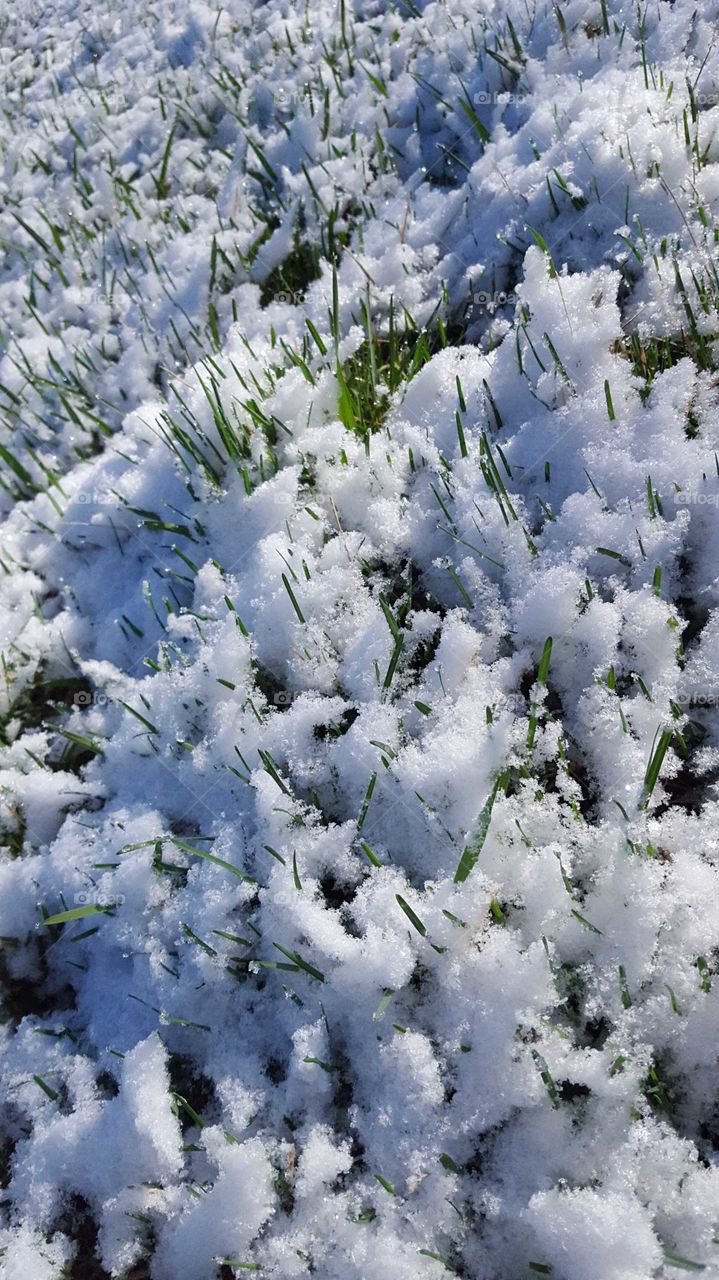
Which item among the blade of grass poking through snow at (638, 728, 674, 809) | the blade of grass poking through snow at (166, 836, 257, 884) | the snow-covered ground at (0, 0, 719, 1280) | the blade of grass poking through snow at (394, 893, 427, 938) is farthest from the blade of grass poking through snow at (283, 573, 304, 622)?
the blade of grass poking through snow at (638, 728, 674, 809)

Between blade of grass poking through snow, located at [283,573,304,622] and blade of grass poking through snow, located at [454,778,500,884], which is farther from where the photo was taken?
blade of grass poking through snow, located at [283,573,304,622]

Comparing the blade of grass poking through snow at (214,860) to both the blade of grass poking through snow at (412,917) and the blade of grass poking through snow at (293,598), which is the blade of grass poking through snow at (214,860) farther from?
the blade of grass poking through snow at (293,598)

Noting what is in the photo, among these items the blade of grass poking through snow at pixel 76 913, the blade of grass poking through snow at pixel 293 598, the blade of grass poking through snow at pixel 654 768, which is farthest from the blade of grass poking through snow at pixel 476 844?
the blade of grass poking through snow at pixel 76 913

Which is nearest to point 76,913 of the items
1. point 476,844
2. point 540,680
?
point 476,844

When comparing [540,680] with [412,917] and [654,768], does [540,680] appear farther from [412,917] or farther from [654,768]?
[412,917]

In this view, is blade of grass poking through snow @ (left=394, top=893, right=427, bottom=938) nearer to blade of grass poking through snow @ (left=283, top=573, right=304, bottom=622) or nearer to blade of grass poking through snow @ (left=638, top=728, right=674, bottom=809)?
blade of grass poking through snow @ (left=638, top=728, right=674, bottom=809)

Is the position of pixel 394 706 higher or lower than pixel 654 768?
higher

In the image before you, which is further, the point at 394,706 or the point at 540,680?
the point at 394,706

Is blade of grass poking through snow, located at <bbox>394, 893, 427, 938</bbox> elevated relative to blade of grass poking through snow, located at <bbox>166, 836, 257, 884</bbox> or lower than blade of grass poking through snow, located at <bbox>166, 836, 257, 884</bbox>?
lower
